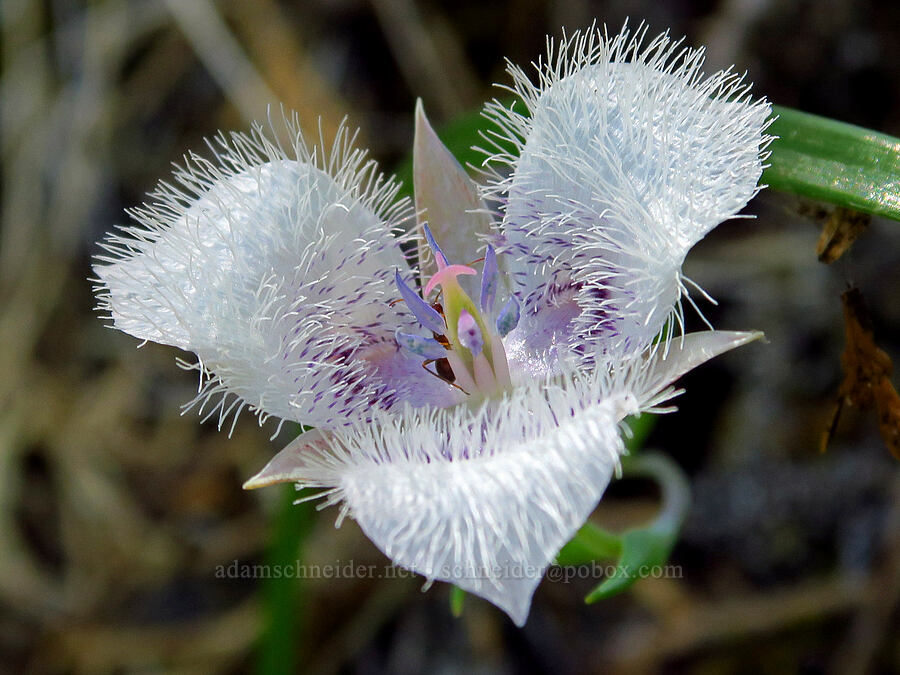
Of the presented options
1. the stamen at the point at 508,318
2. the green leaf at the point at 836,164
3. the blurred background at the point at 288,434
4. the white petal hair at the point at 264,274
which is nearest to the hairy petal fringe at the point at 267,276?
the white petal hair at the point at 264,274

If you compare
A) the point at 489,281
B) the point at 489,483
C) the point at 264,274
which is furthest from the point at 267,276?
the point at 489,483

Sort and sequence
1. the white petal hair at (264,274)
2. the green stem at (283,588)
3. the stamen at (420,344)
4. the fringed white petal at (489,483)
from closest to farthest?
the fringed white petal at (489,483) → the white petal hair at (264,274) → the stamen at (420,344) → the green stem at (283,588)

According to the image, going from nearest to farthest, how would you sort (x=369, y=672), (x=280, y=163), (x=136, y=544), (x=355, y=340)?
(x=280, y=163)
(x=355, y=340)
(x=369, y=672)
(x=136, y=544)

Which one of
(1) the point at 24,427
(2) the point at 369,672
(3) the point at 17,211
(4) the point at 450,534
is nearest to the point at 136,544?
(1) the point at 24,427

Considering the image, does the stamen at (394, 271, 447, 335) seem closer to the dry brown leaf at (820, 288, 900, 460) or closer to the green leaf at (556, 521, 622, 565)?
the green leaf at (556, 521, 622, 565)

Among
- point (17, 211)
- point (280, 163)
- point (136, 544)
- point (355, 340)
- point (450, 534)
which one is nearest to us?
point (450, 534)

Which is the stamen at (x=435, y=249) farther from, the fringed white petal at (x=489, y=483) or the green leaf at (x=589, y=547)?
the green leaf at (x=589, y=547)

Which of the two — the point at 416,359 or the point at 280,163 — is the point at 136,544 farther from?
the point at 280,163

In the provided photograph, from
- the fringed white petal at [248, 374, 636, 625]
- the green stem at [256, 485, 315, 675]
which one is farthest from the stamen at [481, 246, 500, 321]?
the green stem at [256, 485, 315, 675]

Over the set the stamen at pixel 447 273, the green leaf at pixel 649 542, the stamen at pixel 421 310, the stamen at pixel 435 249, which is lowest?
the green leaf at pixel 649 542
